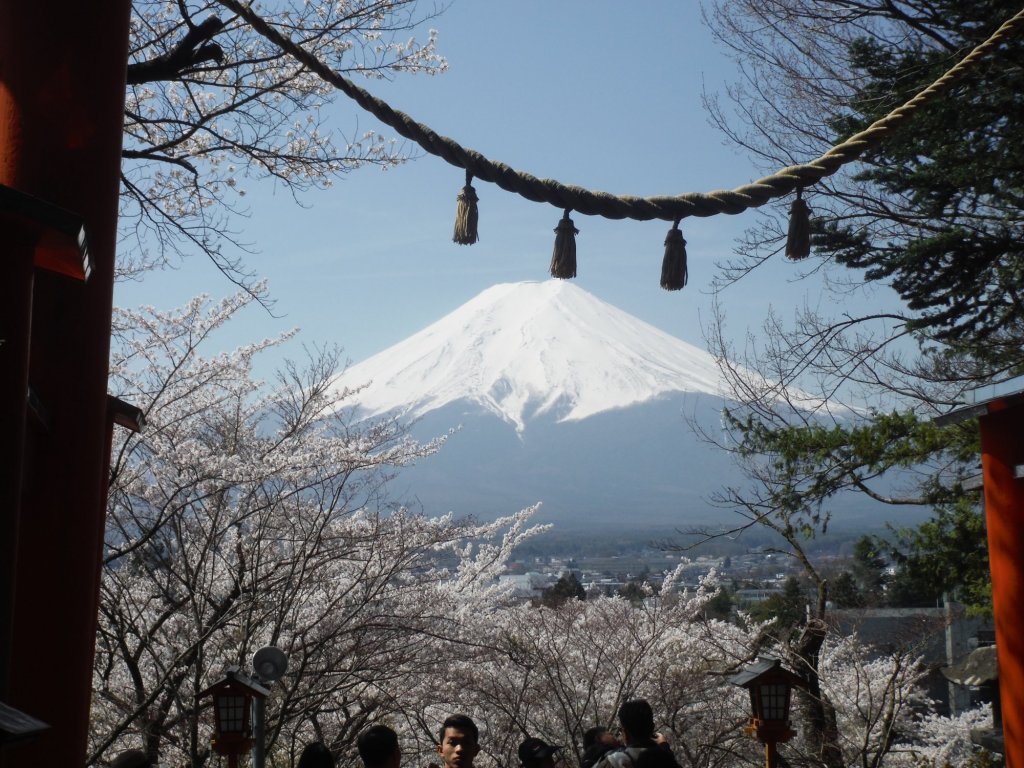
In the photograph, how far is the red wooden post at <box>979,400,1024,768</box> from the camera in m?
3.71

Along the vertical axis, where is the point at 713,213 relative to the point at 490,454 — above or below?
below

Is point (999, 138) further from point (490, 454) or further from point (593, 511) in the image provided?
point (490, 454)

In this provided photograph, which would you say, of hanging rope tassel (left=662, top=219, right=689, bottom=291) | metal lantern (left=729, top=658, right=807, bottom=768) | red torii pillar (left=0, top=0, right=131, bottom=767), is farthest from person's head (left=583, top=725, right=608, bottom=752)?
red torii pillar (left=0, top=0, right=131, bottom=767)

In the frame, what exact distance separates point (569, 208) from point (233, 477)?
3813 millimetres

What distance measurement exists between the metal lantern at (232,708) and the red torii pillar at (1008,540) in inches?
127

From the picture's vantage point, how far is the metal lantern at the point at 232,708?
4520 mm

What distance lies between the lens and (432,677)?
777cm

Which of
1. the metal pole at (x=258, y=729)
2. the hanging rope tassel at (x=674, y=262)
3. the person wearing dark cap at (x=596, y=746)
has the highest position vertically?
the hanging rope tassel at (x=674, y=262)

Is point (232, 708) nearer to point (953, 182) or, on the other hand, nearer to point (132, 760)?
point (132, 760)

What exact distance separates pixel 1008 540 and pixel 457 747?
7.49 ft

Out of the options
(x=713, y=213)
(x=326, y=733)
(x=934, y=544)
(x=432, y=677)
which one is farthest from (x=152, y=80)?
(x=934, y=544)

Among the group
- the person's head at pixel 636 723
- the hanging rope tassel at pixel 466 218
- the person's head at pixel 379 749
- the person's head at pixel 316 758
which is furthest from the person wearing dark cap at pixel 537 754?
the hanging rope tassel at pixel 466 218

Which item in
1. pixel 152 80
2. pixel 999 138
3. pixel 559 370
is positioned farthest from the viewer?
pixel 559 370

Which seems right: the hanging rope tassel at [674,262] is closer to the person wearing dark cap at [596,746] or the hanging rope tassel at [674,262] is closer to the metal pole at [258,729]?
the person wearing dark cap at [596,746]
